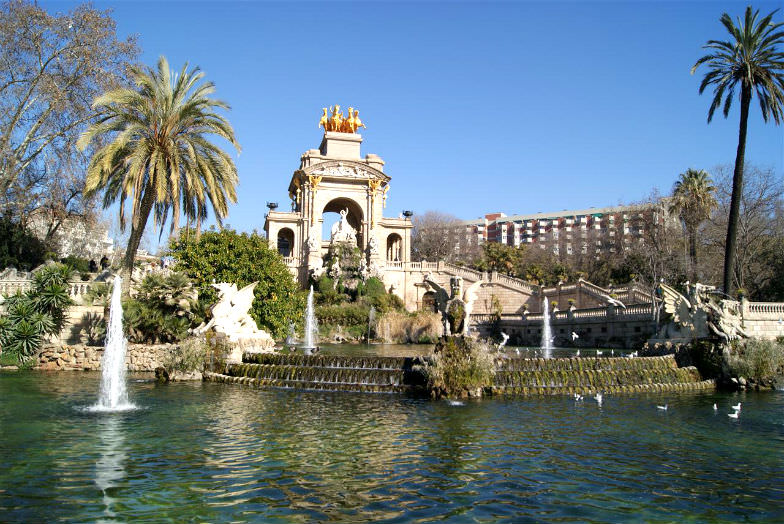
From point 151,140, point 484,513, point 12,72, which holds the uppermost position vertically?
point 12,72

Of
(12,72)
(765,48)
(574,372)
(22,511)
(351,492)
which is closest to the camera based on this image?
(22,511)

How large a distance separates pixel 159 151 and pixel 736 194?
941 inches

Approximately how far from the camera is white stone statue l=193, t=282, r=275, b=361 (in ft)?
62.4

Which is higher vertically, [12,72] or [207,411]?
[12,72]

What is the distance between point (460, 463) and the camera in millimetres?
8758

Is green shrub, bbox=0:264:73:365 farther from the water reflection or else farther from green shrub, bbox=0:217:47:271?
green shrub, bbox=0:217:47:271

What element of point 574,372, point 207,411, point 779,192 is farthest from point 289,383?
point 779,192

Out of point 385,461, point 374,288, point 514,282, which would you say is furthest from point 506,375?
point 514,282

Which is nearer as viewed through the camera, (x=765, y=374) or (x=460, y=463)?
(x=460, y=463)

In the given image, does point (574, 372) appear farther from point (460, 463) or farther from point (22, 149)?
point (22, 149)

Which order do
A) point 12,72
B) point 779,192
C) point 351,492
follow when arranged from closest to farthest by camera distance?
point 351,492
point 12,72
point 779,192

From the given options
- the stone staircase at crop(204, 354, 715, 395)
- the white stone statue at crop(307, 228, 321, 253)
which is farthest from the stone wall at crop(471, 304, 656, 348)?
the white stone statue at crop(307, 228, 321, 253)

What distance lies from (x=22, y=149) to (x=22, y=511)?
86.6 ft

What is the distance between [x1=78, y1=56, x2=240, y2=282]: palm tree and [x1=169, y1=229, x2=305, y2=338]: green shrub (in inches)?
50.8
